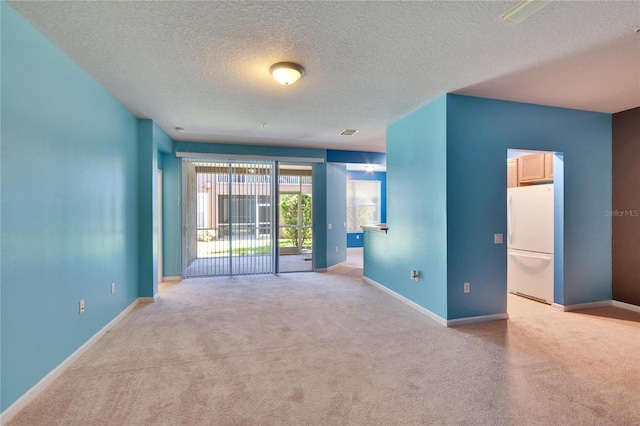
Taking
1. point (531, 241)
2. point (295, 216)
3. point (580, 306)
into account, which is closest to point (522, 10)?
point (531, 241)

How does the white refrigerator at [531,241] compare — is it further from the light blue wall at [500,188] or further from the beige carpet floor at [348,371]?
the beige carpet floor at [348,371]

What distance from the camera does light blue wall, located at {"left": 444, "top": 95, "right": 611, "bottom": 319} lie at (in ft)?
10.9

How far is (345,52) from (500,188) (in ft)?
8.01

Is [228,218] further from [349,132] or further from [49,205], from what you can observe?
[49,205]

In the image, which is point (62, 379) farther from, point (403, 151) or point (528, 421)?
point (403, 151)

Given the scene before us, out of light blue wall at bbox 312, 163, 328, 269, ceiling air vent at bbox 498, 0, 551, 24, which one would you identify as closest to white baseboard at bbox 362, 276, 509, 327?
light blue wall at bbox 312, 163, 328, 269

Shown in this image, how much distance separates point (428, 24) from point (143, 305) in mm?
4560

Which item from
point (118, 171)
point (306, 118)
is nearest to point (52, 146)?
point (118, 171)

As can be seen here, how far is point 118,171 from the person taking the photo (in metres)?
3.51

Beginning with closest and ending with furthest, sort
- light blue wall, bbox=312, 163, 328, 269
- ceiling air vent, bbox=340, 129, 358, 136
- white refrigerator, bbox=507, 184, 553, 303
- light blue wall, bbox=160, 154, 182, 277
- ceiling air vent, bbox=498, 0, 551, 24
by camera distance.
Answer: ceiling air vent, bbox=498, 0, 551, 24, white refrigerator, bbox=507, 184, 553, 303, ceiling air vent, bbox=340, 129, 358, 136, light blue wall, bbox=160, 154, 182, 277, light blue wall, bbox=312, 163, 328, 269

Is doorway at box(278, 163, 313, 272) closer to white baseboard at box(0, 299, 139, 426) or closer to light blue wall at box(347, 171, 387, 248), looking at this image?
light blue wall at box(347, 171, 387, 248)

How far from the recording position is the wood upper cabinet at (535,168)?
4168mm

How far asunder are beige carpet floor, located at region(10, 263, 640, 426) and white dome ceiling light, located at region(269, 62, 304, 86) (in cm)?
248

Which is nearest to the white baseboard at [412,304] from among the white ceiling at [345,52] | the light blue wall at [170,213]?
the white ceiling at [345,52]
